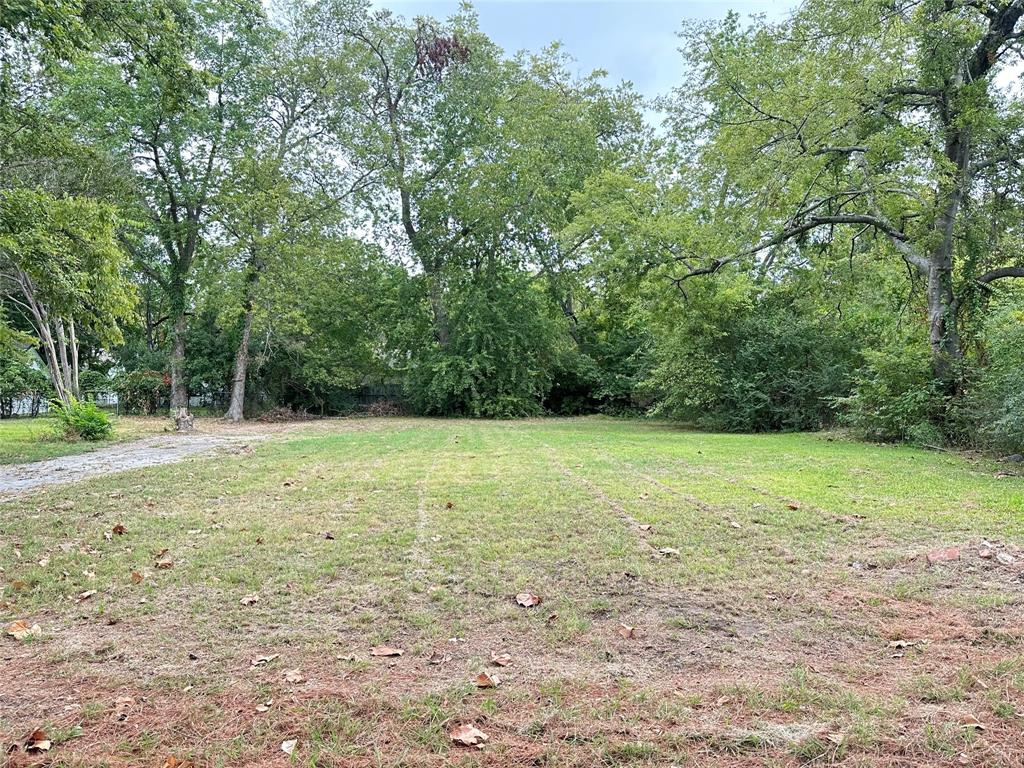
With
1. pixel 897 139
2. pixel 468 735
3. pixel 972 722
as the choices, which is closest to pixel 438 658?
pixel 468 735

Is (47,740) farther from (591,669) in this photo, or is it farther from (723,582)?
(723,582)

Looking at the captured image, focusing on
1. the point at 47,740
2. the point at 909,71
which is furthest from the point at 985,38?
the point at 47,740

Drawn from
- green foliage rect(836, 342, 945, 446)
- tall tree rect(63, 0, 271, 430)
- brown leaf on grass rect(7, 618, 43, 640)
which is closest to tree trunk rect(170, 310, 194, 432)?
tall tree rect(63, 0, 271, 430)

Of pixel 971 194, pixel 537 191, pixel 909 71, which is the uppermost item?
pixel 537 191

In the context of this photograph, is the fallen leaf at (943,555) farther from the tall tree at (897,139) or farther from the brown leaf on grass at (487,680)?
the tall tree at (897,139)

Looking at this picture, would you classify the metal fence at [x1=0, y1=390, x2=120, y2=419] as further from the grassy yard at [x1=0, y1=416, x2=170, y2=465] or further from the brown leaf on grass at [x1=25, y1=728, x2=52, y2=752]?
the brown leaf on grass at [x1=25, y1=728, x2=52, y2=752]

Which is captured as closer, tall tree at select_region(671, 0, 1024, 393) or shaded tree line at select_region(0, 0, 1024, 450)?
shaded tree line at select_region(0, 0, 1024, 450)

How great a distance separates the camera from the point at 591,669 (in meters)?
2.50

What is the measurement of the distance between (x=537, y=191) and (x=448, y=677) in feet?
63.9

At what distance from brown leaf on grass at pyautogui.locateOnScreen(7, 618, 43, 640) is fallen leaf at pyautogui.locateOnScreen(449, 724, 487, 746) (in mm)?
2211

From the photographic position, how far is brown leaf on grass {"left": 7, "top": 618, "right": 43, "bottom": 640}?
2.84m

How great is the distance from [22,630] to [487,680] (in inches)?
91.2

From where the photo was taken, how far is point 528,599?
3232 millimetres

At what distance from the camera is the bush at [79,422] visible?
38.1 feet
